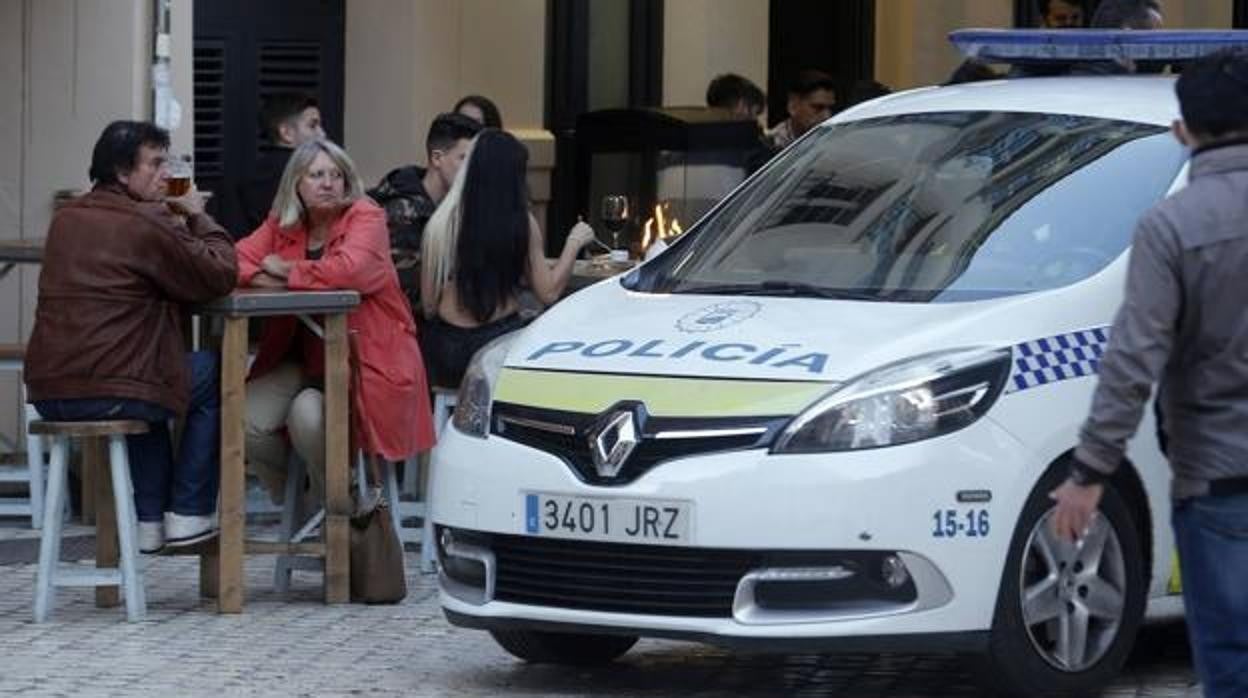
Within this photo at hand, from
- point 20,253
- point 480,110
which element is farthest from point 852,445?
point 480,110

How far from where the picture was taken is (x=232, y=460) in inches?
401

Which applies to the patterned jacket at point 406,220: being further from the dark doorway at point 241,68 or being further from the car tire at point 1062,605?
the car tire at point 1062,605

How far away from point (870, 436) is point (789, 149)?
198cm

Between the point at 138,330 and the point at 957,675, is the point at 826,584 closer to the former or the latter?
the point at 957,675

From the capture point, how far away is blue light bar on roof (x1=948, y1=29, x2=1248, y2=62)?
9.80 m

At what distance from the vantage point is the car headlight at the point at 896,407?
26.7 feet

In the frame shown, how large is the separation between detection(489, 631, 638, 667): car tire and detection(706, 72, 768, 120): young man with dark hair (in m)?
7.12

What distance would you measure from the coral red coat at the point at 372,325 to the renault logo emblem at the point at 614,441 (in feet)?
7.83

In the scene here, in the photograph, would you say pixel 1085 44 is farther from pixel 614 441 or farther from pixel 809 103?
pixel 809 103

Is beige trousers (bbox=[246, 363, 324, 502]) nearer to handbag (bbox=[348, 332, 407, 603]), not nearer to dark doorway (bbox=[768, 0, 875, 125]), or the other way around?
handbag (bbox=[348, 332, 407, 603])

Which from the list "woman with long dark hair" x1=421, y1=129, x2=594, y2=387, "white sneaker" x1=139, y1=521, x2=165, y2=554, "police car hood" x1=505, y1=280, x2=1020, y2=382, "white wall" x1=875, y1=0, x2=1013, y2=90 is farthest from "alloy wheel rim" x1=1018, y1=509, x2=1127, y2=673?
"white wall" x1=875, y1=0, x2=1013, y2=90

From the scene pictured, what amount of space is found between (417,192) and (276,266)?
1255mm

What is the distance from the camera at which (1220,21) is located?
24453 mm

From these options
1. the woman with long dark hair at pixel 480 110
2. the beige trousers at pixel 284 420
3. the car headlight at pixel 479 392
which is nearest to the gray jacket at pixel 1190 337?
the car headlight at pixel 479 392
